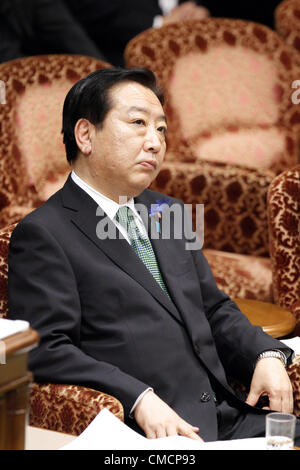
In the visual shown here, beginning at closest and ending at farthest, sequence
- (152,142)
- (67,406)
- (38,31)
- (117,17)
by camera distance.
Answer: (67,406) → (152,142) → (38,31) → (117,17)

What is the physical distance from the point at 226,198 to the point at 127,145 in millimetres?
1176

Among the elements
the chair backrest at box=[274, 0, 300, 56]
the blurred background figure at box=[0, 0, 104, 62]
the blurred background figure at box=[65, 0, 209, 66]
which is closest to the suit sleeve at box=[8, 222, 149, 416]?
the blurred background figure at box=[0, 0, 104, 62]

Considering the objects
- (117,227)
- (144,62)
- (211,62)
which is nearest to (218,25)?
(211,62)

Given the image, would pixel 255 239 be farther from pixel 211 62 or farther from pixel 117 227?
pixel 117 227

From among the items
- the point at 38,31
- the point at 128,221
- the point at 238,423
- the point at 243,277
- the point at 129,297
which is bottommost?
the point at 243,277

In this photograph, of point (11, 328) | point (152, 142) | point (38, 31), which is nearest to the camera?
Answer: point (11, 328)

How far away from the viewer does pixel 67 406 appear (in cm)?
149

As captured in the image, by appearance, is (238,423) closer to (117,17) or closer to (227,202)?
(227,202)

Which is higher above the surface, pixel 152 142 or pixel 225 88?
pixel 152 142

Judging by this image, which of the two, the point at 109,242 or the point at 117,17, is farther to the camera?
the point at 117,17

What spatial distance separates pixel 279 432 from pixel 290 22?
257cm

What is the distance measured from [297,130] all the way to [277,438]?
7.29ft

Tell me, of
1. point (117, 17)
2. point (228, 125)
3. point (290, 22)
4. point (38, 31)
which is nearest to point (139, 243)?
point (228, 125)

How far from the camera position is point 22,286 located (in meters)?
1.62
